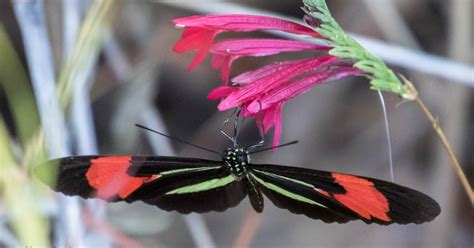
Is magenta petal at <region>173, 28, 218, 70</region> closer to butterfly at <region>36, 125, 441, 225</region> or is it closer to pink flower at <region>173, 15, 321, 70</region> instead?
pink flower at <region>173, 15, 321, 70</region>

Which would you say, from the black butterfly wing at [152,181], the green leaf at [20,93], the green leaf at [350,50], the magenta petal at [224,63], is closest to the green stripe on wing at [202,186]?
the black butterfly wing at [152,181]

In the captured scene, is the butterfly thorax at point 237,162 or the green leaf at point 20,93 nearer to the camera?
the butterfly thorax at point 237,162

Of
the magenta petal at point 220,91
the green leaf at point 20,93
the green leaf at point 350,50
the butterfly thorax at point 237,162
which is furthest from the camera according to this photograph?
the green leaf at point 20,93

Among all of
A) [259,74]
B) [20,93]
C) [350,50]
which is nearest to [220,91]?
[259,74]

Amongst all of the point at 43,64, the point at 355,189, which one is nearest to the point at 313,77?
the point at 355,189

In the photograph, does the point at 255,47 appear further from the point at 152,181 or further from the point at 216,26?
the point at 152,181

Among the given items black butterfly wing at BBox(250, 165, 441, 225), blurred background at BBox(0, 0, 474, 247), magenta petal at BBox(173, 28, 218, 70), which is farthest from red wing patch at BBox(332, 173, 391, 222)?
blurred background at BBox(0, 0, 474, 247)

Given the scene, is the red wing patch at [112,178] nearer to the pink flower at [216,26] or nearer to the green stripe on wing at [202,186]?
the green stripe on wing at [202,186]
